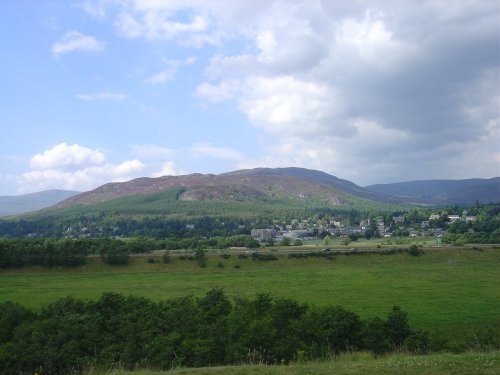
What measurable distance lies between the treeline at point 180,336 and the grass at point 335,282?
41.0 ft

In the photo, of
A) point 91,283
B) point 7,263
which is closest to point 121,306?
point 91,283

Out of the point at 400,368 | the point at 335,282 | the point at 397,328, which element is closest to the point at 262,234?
the point at 335,282

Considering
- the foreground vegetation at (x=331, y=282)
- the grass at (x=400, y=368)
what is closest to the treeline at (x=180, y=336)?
the grass at (x=400, y=368)

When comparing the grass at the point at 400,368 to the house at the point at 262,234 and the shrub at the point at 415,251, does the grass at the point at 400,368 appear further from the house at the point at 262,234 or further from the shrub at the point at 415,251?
the house at the point at 262,234

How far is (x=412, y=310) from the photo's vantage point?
5019cm

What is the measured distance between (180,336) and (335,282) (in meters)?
49.0

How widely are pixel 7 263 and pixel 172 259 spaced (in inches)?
1268

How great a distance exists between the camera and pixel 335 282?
73.3m

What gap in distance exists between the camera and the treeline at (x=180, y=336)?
1021 inches

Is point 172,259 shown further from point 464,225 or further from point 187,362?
point 464,225

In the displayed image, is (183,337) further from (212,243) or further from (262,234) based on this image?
(262,234)

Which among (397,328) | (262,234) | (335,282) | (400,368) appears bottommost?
(335,282)

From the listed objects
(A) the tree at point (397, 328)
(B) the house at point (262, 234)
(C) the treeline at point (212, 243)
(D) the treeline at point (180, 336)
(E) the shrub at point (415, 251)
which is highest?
(D) the treeline at point (180, 336)

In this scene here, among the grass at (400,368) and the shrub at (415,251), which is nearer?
the grass at (400,368)
